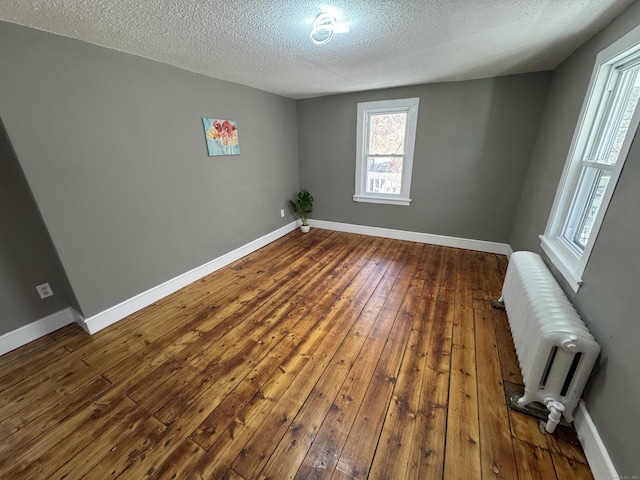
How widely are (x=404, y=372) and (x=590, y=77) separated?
2.54m

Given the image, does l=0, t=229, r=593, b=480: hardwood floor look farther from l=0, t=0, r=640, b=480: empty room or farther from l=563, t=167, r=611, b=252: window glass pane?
l=563, t=167, r=611, b=252: window glass pane

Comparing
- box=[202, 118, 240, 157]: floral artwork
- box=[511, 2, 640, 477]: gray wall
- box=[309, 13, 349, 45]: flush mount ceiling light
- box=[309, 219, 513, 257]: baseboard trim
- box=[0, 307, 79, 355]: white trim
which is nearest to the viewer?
box=[511, 2, 640, 477]: gray wall

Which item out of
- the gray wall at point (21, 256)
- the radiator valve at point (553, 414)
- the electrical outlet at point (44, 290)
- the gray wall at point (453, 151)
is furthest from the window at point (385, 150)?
the electrical outlet at point (44, 290)

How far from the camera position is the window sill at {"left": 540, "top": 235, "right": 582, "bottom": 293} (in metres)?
1.55

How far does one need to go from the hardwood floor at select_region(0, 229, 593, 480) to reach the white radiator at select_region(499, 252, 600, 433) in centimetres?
18

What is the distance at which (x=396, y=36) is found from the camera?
1.81 meters

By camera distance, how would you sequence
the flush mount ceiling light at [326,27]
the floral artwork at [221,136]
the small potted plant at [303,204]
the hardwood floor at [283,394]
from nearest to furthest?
the hardwood floor at [283,394], the flush mount ceiling light at [326,27], the floral artwork at [221,136], the small potted plant at [303,204]

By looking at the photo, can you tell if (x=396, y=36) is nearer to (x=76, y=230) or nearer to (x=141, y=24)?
(x=141, y=24)

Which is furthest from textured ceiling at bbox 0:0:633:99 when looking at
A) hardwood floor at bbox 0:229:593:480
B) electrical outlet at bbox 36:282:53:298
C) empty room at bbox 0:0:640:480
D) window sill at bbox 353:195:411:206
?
hardwood floor at bbox 0:229:593:480

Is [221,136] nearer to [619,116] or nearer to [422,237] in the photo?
[422,237]

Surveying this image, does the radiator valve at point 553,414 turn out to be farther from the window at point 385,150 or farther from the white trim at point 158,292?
the white trim at point 158,292

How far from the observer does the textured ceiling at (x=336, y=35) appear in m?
1.41

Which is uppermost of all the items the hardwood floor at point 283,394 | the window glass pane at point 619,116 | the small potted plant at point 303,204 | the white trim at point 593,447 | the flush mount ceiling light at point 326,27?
the flush mount ceiling light at point 326,27

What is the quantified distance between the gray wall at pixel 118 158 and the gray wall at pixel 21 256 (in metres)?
0.16
